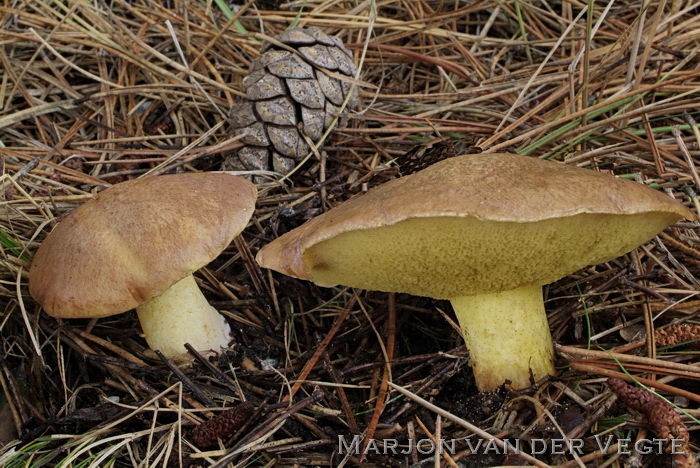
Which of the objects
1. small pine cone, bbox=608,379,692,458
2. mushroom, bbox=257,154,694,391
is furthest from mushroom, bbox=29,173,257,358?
small pine cone, bbox=608,379,692,458

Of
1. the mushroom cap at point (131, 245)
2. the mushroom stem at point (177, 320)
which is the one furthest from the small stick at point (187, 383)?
the mushroom cap at point (131, 245)

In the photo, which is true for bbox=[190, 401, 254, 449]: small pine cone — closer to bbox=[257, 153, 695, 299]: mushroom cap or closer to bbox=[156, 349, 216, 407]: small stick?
bbox=[156, 349, 216, 407]: small stick

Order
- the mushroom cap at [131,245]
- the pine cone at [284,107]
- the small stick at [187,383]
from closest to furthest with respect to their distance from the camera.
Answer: the mushroom cap at [131,245] < the small stick at [187,383] < the pine cone at [284,107]

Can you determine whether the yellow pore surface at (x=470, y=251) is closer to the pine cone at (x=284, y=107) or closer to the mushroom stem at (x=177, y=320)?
the mushroom stem at (x=177, y=320)

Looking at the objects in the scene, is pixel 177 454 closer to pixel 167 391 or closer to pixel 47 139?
pixel 167 391

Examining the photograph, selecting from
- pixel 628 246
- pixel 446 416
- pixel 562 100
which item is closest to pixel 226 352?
pixel 446 416

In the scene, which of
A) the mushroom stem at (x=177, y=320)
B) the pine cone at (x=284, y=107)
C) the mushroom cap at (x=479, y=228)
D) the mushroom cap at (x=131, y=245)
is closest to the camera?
the mushroom cap at (x=479, y=228)
